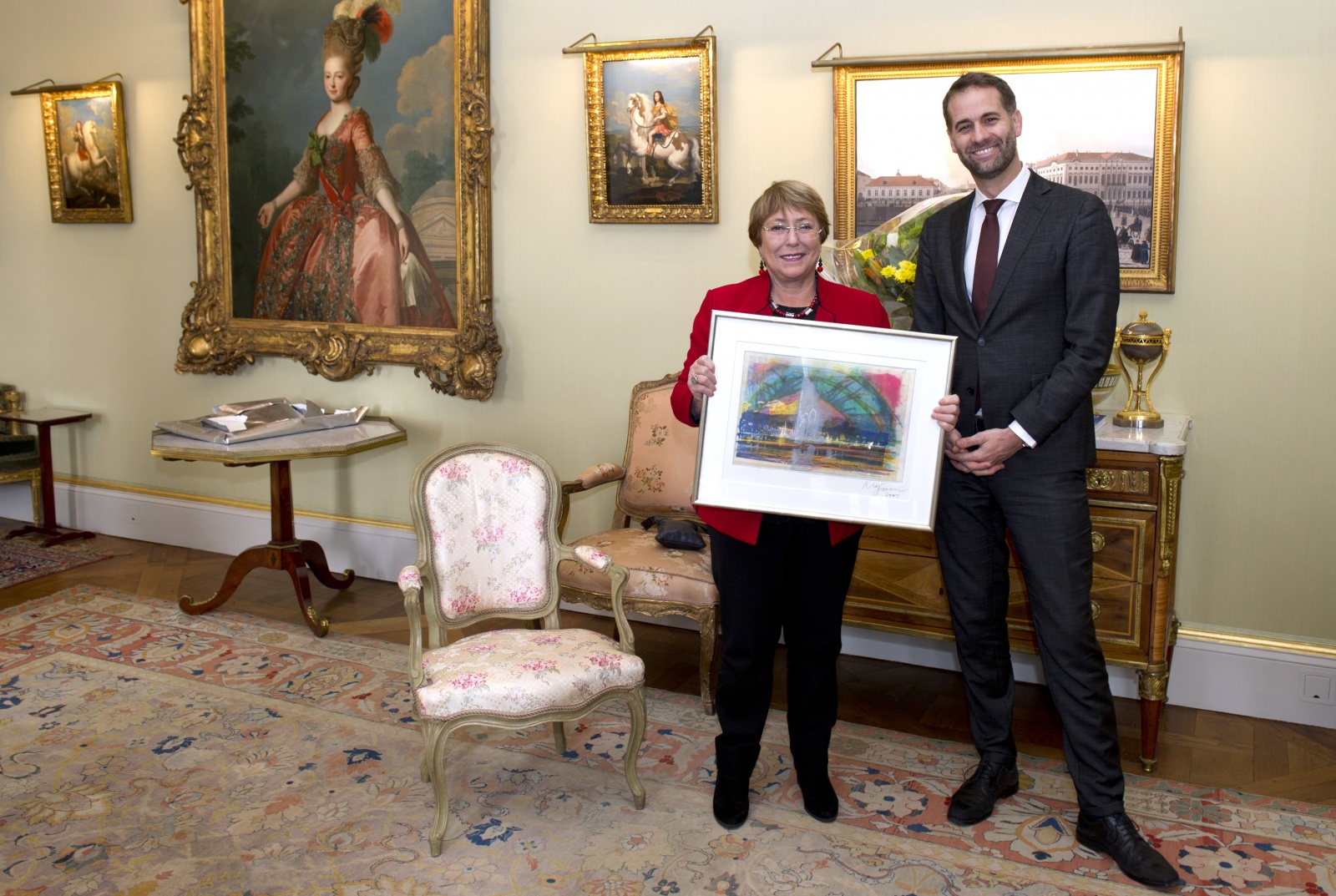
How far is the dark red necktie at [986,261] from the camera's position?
2926 millimetres

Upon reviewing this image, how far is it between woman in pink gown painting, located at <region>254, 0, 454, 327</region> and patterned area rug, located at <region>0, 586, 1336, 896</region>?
81.4 inches

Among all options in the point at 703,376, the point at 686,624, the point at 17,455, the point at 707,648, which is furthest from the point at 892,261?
the point at 17,455

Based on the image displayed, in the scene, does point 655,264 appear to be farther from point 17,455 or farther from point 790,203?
point 17,455

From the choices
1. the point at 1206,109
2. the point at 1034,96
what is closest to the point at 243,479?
the point at 1034,96

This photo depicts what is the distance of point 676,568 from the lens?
13.1 feet

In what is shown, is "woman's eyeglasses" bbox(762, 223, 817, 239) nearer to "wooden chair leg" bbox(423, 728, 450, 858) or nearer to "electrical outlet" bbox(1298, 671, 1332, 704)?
"wooden chair leg" bbox(423, 728, 450, 858)

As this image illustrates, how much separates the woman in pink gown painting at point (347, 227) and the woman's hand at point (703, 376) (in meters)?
2.74

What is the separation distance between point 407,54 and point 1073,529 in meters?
3.94

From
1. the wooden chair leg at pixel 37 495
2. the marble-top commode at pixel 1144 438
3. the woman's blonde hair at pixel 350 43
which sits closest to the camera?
the marble-top commode at pixel 1144 438

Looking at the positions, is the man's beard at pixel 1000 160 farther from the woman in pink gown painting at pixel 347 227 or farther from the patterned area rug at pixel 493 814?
the woman in pink gown painting at pixel 347 227

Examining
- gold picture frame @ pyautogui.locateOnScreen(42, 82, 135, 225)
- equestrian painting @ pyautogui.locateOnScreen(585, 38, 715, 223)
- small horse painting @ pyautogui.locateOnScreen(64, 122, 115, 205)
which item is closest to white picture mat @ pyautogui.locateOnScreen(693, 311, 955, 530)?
equestrian painting @ pyautogui.locateOnScreen(585, 38, 715, 223)

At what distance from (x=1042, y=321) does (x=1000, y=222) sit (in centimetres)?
31

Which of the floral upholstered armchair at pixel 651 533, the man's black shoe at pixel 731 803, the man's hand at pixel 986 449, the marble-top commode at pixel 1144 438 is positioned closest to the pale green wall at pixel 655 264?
the marble-top commode at pixel 1144 438

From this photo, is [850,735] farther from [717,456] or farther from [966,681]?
[717,456]
